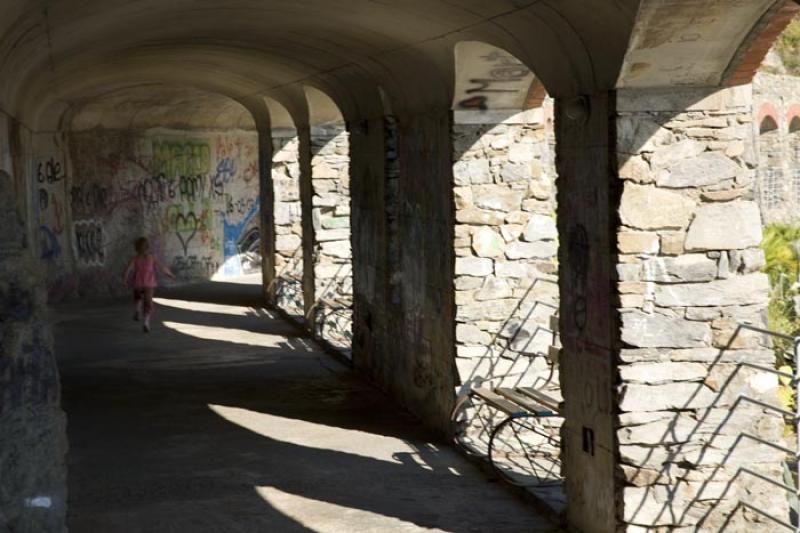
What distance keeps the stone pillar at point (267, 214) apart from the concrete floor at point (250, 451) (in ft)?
9.28

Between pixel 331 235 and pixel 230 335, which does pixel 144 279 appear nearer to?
pixel 230 335

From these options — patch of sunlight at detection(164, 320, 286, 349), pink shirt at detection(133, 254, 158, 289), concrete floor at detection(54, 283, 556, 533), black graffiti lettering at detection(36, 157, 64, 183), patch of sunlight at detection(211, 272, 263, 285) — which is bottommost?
concrete floor at detection(54, 283, 556, 533)

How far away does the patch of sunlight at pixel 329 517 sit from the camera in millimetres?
6961

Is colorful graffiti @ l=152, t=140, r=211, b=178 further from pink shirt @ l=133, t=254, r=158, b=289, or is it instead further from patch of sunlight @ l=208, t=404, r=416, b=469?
patch of sunlight @ l=208, t=404, r=416, b=469

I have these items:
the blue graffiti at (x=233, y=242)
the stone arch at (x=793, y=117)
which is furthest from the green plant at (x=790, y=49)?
the blue graffiti at (x=233, y=242)

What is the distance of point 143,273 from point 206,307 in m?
2.24

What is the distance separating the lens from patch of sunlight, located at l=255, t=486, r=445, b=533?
22.8 feet

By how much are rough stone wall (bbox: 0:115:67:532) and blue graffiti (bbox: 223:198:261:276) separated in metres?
17.0

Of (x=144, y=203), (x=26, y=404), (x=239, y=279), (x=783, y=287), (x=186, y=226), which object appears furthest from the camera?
(x=239, y=279)

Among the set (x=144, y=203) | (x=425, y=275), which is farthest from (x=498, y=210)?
(x=144, y=203)

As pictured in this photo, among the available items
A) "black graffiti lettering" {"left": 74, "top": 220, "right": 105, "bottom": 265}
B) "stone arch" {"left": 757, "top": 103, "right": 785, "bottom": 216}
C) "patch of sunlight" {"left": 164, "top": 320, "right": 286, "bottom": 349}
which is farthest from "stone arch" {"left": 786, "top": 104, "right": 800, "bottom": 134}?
"black graffiti lettering" {"left": 74, "top": 220, "right": 105, "bottom": 265}

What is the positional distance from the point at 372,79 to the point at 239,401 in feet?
9.66

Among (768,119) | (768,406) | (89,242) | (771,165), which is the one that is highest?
(768,119)

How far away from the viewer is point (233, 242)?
21.1 m
